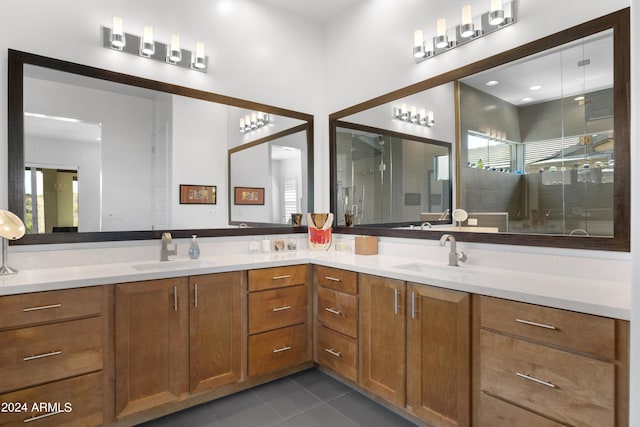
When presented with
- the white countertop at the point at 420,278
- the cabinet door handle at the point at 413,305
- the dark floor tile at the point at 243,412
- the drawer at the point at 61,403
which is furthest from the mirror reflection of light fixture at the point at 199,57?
the dark floor tile at the point at 243,412

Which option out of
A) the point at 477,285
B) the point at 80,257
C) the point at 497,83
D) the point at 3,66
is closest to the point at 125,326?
the point at 80,257

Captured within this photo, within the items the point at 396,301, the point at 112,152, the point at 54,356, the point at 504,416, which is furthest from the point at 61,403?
the point at 504,416

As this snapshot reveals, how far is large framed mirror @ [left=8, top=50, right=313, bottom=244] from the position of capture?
213 centimetres

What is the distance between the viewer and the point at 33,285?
1688mm

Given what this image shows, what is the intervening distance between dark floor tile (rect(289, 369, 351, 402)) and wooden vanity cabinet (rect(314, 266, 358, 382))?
0.11m

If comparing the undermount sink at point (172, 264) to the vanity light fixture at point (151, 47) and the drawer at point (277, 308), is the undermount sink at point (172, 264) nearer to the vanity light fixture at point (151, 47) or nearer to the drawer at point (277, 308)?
the drawer at point (277, 308)

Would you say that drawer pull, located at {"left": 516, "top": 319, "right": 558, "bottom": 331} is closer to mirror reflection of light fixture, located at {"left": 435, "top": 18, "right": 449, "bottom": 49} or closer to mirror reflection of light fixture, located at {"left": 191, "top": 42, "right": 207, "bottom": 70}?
mirror reflection of light fixture, located at {"left": 435, "top": 18, "right": 449, "bottom": 49}

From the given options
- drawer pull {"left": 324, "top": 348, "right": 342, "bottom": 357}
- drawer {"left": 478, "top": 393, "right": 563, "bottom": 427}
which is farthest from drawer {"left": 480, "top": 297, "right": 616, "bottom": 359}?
drawer pull {"left": 324, "top": 348, "right": 342, "bottom": 357}

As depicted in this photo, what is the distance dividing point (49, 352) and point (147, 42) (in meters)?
2.03

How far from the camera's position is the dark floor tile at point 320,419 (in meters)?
2.05

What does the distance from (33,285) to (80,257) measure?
590mm

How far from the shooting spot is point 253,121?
10.1 feet

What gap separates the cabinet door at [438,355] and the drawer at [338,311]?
1.47ft

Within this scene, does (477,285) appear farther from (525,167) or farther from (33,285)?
(33,285)
